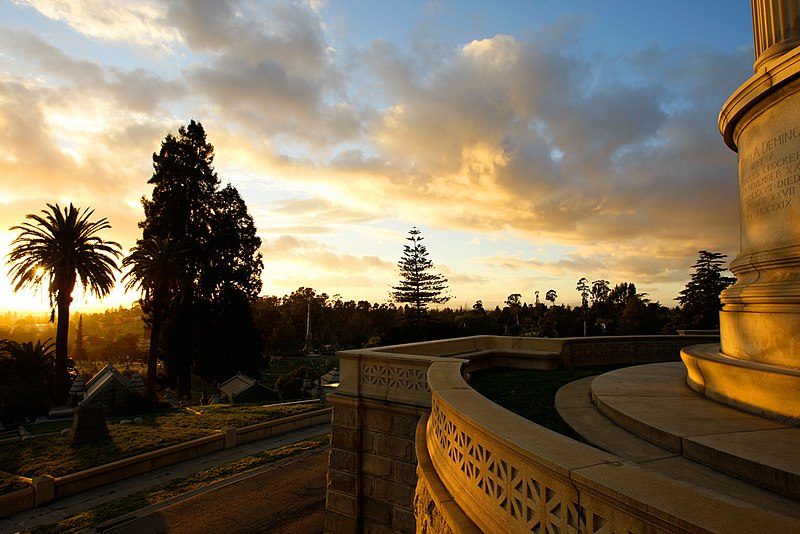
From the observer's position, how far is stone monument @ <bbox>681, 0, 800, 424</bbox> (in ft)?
16.9

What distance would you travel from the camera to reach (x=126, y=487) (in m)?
13.5

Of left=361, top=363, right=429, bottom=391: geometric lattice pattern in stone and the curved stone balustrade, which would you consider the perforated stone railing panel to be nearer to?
the curved stone balustrade

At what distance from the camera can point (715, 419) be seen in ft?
15.7

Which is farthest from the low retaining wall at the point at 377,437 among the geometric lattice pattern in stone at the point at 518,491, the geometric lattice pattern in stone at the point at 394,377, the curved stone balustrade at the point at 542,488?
the geometric lattice pattern in stone at the point at 518,491

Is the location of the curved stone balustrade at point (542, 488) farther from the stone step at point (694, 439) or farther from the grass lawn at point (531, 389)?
the grass lawn at point (531, 389)

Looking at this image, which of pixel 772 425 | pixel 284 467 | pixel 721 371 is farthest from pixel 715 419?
pixel 284 467

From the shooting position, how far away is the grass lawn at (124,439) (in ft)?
47.2

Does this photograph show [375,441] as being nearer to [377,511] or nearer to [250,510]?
[377,511]

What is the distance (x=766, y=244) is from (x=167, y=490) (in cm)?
1568

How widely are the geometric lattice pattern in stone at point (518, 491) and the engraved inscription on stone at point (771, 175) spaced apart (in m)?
5.42

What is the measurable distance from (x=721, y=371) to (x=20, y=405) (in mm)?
31219

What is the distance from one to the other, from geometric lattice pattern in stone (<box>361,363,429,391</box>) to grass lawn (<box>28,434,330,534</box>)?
831 cm

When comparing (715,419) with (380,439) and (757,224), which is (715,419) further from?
(380,439)

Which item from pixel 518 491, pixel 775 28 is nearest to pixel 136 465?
pixel 518 491
